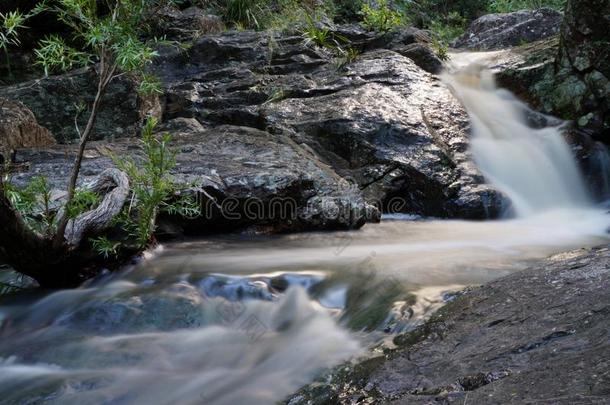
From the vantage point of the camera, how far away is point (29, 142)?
18.9 feet

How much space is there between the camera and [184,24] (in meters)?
9.39

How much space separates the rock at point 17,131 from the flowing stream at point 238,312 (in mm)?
2291

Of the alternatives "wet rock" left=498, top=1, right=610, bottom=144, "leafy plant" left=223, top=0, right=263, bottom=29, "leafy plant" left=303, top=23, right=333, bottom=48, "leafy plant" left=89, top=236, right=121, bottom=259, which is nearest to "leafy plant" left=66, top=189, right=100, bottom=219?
"leafy plant" left=89, top=236, right=121, bottom=259

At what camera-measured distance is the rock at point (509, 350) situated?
1541mm

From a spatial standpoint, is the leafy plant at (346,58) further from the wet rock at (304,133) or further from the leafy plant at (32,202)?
the leafy plant at (32,202)

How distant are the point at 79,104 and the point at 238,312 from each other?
490cm

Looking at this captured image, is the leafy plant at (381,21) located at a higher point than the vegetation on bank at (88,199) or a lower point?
higher

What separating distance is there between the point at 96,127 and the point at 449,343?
605 centimetres

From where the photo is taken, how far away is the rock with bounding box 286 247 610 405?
1.54 meters

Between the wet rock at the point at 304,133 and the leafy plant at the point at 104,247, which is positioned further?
the wet rock at the point at 304,133

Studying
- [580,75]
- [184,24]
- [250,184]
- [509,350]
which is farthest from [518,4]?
[509,350]

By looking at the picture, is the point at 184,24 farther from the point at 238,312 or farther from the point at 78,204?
the point at 238,312

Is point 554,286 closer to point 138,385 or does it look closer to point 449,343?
point 449,343

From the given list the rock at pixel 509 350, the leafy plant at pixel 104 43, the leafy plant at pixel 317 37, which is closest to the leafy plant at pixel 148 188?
the leafy plant at pixel 104 43
